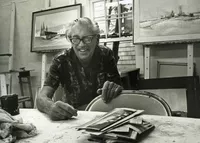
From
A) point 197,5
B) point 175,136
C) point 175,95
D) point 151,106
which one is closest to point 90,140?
point 175,136

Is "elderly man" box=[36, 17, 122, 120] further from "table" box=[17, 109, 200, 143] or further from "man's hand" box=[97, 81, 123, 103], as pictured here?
"table" box=[17, 109, 200, 143]

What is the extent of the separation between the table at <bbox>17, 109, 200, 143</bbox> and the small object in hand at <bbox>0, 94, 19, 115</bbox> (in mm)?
148

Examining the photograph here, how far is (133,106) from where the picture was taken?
47.7 inches

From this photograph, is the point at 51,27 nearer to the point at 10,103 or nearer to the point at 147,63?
the point at 147,63

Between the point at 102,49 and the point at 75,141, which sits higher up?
the point at 102,49

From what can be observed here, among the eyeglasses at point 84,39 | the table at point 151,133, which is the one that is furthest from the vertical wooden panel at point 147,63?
the table at point 151,133

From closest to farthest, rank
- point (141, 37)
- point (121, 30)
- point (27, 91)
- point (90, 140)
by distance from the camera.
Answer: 1. point (90, 140)
2. point (141, 37)
3. point (121, 30)
4. point (27, 91)

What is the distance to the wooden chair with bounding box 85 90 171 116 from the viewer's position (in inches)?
43.4

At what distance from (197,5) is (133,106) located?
1.84 meters

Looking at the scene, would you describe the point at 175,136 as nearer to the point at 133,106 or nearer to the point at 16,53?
the point at 133,106

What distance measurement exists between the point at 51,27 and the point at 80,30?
1839 millimetres

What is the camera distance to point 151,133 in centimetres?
79

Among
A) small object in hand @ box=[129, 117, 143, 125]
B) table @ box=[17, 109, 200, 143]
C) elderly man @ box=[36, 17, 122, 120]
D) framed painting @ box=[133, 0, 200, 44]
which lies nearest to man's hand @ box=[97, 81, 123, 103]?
table @ box=[17, 109, 200, 143]

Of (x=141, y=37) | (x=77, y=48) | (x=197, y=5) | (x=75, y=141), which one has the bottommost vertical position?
(x=75, y=141)
